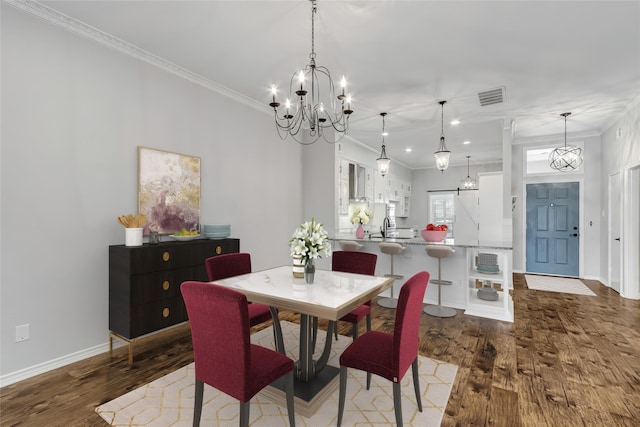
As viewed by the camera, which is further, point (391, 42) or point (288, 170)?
point (288, 170)

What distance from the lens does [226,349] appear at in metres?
1.60

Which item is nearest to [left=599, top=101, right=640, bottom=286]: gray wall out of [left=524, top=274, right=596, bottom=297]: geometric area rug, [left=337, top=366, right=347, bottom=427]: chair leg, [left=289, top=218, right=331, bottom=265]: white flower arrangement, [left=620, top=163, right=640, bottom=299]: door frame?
[left=620, top=163, right=640, bottom=299]: door frame

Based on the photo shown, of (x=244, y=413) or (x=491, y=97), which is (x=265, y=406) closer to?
(x=244, y=413)

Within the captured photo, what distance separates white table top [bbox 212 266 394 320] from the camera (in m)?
1.79

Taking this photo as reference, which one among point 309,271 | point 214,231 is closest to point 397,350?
point 309,271

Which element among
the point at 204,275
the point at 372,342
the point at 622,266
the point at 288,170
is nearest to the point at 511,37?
the point at 372,342

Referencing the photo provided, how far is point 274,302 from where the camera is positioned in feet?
6.32

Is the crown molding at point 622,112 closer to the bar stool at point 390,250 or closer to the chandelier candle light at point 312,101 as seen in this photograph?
the bar stool at point 390,250

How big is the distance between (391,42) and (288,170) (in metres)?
2.82

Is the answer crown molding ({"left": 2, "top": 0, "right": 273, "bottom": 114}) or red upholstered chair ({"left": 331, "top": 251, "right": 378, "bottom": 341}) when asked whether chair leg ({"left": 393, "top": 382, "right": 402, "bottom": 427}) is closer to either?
red upholstered chair ({"left": 331, "top": 251, "right": 378, "bottom": 341})

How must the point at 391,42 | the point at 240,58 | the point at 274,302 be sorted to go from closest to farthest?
the point at 274,302
the point at 391,42
the point at 240,58

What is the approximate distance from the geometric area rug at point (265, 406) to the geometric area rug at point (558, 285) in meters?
4.22

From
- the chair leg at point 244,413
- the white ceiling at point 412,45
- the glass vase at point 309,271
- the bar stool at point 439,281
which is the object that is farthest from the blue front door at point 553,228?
the chair leg at point 244,413

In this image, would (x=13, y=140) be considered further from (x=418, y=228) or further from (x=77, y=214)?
(x=418, y=228)
